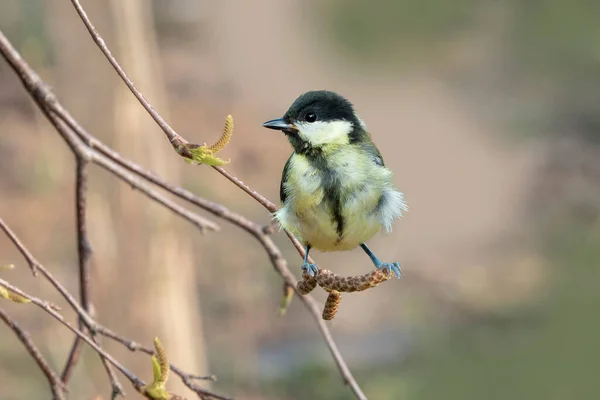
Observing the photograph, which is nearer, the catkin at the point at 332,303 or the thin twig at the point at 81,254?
the catkin at the point at 332,303

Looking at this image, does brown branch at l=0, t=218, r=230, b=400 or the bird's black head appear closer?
brown branch at l=0, t=218, r=230, b=400

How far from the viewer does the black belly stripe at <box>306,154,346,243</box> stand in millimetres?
1212

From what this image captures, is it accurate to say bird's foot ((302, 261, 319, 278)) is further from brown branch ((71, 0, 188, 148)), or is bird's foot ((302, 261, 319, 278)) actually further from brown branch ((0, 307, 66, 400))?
brown branch ((0, 307, 66, 400))

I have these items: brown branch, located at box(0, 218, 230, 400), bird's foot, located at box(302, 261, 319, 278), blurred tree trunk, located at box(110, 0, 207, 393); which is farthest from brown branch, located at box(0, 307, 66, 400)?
blurred tree trunk, located at box(110, 0, 207, 393)

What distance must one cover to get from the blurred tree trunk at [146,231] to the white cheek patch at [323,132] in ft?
4.87

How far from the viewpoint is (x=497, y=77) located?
34.5ft

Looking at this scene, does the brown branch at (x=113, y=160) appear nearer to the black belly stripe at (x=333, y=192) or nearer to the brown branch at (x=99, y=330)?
the black belly stripe at (x=333, y=192)

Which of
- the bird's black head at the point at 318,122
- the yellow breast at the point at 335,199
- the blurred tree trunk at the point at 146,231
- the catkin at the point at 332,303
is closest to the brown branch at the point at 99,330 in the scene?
the catkin at the point at 332,303

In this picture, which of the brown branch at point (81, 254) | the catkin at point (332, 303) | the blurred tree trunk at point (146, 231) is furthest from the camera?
the blurred tree trunk at point (146, 231)

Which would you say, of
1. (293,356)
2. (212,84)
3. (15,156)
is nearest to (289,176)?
(293,356)

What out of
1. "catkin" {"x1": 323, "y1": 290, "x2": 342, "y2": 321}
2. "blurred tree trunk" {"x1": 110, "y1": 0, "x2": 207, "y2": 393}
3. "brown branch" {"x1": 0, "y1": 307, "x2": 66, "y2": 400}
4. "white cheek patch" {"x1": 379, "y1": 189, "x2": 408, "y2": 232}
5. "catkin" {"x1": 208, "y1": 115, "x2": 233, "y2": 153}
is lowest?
"catkin" {"x1": 323, "y1": 290, "x2": 342, "y2": 321}

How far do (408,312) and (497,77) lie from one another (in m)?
4.68

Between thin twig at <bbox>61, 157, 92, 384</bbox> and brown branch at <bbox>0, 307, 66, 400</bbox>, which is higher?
thin twig at <bbox>61, 157, 92, 384</bbox>

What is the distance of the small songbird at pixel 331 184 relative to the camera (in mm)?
1220
